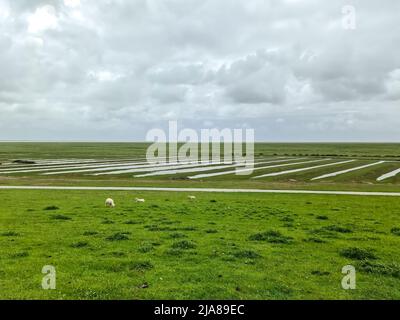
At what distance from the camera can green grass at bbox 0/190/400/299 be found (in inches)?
349

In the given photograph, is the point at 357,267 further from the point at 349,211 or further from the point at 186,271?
the point at 349,211

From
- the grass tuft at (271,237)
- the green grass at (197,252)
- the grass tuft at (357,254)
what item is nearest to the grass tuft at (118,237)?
the green grass at (197,252)

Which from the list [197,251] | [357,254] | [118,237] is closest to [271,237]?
[357,254]

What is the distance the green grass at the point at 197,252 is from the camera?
8867mm

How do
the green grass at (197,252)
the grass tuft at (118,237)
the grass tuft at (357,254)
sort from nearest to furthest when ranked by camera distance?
the green grass at (197,252), the grass tuft at (357,254), the grass tuft at (118,237)

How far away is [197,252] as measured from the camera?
12.0m

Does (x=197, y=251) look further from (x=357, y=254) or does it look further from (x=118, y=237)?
(x=357, y=254)

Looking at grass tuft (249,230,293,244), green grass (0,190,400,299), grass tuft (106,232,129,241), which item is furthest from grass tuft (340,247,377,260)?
grass tuft (106,232,129,241)

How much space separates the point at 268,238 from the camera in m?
13.9

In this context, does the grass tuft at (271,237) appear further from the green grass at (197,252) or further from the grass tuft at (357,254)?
the grass tuft at (357,254)

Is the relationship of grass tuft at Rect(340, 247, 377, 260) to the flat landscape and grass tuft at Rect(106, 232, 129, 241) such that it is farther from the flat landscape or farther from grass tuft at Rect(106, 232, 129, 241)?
grass tuft at Rect(106, 232, 129, 241)

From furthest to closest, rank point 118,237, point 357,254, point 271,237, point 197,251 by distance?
point 271,237 → point 118,237 → point 197,251 → point 357,254

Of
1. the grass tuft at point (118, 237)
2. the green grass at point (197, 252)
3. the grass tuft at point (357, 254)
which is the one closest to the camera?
the green grass at point (197, 252)
